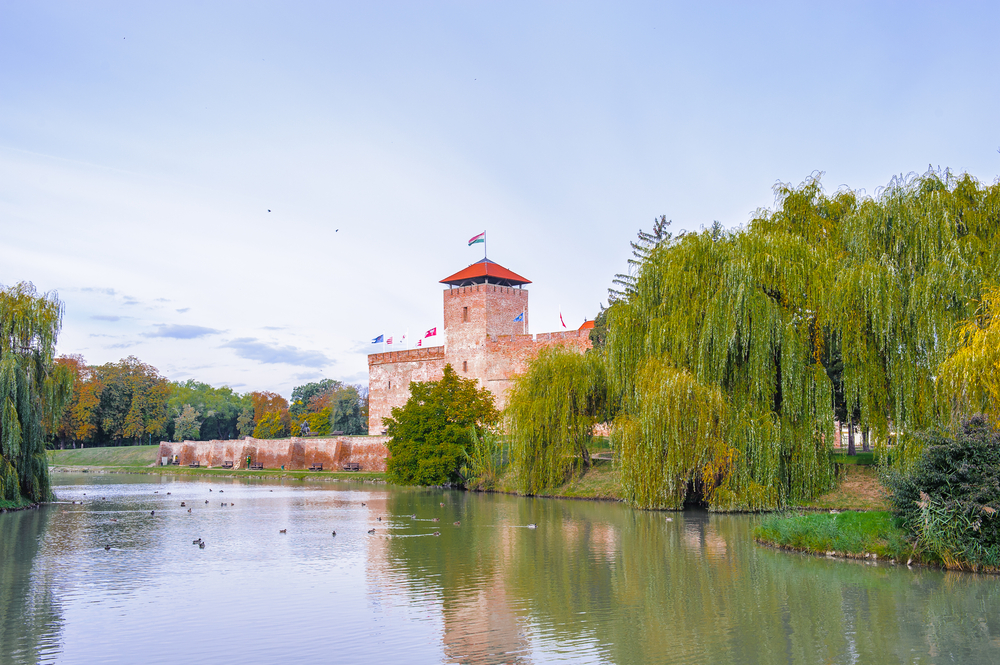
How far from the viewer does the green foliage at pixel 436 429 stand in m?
29.9

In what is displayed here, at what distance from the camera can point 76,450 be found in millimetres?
58469

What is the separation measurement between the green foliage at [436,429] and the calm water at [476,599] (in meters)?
12.6

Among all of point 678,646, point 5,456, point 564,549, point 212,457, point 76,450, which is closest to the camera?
point 678,646

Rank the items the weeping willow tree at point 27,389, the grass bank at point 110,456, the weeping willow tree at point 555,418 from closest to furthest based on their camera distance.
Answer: the weeping willow tree at point 27,389, the weeping willow tree at point 555,418, the grass bank at point 110,456

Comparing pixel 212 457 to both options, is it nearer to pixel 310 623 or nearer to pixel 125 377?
pixel 125 377

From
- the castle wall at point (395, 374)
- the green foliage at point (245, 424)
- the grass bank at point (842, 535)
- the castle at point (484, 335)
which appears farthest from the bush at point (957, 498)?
the green foliage at point (245, 424)

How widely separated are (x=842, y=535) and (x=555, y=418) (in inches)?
497

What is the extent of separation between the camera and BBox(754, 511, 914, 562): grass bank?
37.9ft

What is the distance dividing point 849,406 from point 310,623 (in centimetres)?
1209

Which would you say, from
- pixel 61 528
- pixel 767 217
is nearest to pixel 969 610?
pixel 767 217

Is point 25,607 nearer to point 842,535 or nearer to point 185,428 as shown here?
point 842,535

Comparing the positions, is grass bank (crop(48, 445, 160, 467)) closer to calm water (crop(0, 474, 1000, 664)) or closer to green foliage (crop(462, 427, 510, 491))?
green foliage (crop(462, 427, 510, 491))

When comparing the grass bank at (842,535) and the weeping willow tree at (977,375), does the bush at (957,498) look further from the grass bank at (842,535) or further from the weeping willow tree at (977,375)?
the weeping willow tree at (977,375)

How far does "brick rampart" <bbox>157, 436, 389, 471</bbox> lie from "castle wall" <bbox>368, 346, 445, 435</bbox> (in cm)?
240
